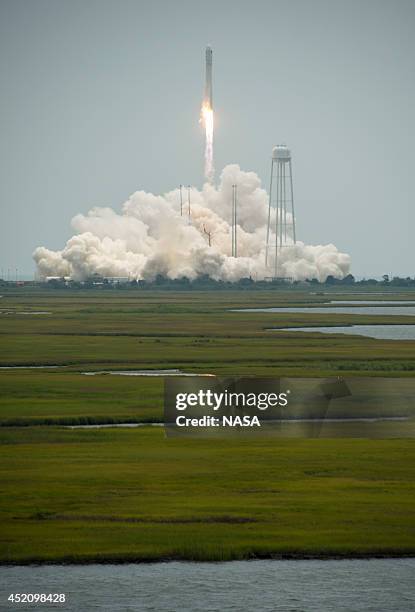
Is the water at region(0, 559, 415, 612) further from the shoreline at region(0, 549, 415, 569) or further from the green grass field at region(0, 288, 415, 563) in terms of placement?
the green grass field at region(0, 288, 415, 563)

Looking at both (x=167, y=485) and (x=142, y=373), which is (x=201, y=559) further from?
(x=142, y=373)

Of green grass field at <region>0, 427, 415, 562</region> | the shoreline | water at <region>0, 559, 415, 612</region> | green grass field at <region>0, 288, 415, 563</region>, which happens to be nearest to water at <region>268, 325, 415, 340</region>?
green grass field at <region>0, 288, 415, 563</region>

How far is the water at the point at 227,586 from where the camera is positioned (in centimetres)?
3406

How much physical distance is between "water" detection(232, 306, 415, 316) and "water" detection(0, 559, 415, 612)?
129613 millimetres

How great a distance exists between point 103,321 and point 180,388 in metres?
71.2

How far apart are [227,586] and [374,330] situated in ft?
319

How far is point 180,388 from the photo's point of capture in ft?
240

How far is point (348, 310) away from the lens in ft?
574

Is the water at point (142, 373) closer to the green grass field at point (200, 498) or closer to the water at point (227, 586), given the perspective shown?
the green grass field at point (200, 498)

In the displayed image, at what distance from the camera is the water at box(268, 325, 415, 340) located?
122 m

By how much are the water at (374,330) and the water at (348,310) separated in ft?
90.6

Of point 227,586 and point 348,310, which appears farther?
point 348,310

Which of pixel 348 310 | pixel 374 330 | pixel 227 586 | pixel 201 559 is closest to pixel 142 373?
pixel 201 559

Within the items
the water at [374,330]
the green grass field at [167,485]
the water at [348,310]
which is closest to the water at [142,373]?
the green grass field at [167,485]
